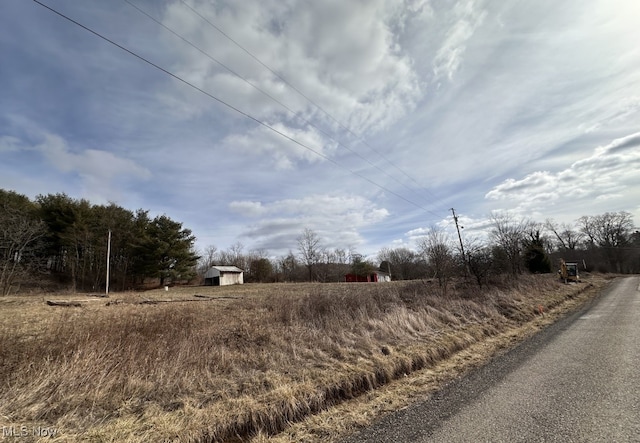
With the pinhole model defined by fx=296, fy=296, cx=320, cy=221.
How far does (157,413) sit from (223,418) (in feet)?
A: 3.37

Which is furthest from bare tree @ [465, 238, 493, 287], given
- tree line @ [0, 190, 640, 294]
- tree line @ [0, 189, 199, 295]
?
tree line @ [0, 189, 199, 295]

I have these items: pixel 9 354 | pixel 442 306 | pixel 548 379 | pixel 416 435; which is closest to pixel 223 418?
pixel 416 435

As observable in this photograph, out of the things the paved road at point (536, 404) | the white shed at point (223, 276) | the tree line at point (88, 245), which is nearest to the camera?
the paved road at point (536, 404)

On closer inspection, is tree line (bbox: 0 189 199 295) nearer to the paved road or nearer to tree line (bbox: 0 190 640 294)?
tree line (bbox: 0 190 640 294)

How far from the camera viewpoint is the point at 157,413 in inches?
174

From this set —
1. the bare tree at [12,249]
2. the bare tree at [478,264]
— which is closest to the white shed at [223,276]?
the bare tree at [12,249]

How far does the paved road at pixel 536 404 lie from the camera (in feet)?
12.3

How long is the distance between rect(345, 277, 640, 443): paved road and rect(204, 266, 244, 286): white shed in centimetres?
5414

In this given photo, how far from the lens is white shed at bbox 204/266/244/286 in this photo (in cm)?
5591

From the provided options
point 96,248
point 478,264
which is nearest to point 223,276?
point 96,248

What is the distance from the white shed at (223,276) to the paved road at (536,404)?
178 feet

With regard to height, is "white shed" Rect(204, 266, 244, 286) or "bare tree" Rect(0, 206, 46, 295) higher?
"bare tree" Rect(0, 206, 46, 295)

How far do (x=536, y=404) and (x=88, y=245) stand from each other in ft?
170

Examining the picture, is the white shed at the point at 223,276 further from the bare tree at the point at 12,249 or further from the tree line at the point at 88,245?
the bare tree at the point at 12,249
